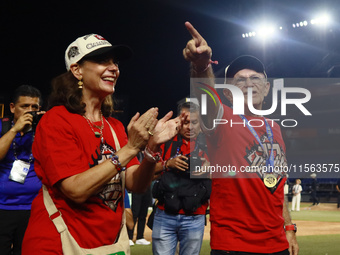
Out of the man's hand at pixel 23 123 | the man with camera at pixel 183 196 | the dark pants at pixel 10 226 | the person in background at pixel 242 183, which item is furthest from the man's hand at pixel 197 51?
the dark pants at pixel 10 226

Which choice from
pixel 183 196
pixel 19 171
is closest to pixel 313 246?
pixel 183 196

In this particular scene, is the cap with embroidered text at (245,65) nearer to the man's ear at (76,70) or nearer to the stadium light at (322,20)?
the man's ear at (76,70)

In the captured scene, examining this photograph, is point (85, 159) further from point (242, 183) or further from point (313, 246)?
point (313, 246)

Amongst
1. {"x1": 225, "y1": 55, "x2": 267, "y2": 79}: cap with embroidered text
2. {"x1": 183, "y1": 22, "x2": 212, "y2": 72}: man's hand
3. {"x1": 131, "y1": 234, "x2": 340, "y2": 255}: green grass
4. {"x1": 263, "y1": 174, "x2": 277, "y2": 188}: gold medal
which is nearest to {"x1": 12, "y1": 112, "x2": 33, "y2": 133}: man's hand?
{"x1": 225, "y1": 55, "x2": 267, "y2": 79}: cap with embroidered text

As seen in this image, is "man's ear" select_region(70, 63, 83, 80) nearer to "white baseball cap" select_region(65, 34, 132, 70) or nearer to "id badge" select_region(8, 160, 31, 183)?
"white baseball cap" select_region(65, 34, 132, 70)

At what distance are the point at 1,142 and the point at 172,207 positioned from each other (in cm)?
202

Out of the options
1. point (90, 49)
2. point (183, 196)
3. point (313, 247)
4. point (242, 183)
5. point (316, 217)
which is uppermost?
point (90, 49)

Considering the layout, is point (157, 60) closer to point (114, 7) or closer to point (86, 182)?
point (114, 7)

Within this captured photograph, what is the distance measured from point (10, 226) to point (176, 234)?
1.89 metres

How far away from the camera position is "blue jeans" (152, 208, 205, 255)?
495cm

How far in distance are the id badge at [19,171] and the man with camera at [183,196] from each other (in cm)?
152

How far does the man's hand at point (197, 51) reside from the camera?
2725 millimetres

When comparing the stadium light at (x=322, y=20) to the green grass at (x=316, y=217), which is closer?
the green grass at (x=316, y=217)

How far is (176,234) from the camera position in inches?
199
